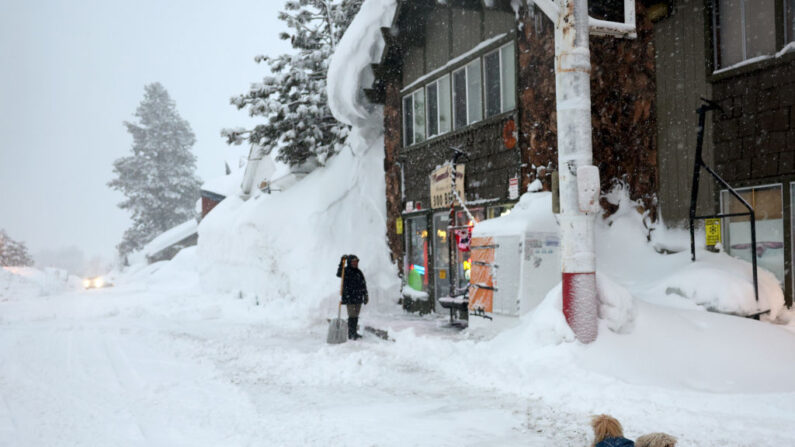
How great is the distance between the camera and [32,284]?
1190 inches

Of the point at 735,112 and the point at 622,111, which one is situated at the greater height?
the point at 622,111

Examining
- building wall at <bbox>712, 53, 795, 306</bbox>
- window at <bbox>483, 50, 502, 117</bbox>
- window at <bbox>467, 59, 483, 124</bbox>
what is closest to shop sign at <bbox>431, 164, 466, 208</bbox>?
window at <bbox>467, 59, 483, 124</bbox>

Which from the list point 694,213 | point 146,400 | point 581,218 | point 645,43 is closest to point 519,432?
point 581,218

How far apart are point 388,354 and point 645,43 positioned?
698cm

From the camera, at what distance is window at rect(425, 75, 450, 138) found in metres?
14.1

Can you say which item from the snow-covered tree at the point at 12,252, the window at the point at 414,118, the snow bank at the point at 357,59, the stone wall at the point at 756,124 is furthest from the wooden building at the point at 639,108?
the snow-covered tree at the point at 12,252

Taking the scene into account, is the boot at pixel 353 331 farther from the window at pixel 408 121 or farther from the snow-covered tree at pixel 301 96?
the snow-covered tree at pixel 301 96

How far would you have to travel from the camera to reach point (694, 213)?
29.8 feet

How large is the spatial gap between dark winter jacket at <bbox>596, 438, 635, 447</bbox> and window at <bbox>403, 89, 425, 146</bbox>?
12419 millimetres

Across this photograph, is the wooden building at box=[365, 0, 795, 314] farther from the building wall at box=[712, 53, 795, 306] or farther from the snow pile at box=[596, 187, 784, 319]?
the snow pile at box=[596, 187, 784, 319]

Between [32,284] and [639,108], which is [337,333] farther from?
[32,284]

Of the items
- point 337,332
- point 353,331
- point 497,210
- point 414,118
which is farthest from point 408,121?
point 337,332

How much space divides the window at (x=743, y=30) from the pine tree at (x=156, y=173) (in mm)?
48738

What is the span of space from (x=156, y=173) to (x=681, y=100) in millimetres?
48944
